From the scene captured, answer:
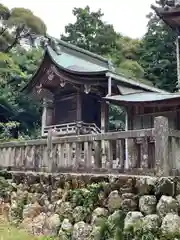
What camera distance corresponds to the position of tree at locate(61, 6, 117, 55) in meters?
31.0

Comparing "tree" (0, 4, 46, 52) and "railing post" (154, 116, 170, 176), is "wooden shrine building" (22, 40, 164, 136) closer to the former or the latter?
"railing post" (154, 116, 170, 176)

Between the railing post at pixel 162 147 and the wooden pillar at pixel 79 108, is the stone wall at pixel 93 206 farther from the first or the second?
the wooden pillar at pixel 79 108

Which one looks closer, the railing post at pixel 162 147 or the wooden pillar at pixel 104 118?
the railing post at pixel 162 147

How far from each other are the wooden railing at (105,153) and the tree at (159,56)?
1692cm

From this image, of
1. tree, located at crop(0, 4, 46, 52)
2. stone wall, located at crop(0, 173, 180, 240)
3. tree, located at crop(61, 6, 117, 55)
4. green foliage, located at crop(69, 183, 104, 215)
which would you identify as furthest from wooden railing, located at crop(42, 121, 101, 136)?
tree, located at crop(61, 6, 117, 55)

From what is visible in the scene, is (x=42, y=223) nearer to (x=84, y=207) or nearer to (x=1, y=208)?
(x=84, y=207)

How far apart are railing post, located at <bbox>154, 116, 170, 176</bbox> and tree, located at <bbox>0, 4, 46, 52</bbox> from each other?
79.8 ft

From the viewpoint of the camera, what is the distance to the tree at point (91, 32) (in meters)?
31.0

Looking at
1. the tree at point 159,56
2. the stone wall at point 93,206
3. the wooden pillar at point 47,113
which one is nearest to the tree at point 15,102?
the wooden pillar at point 47,113

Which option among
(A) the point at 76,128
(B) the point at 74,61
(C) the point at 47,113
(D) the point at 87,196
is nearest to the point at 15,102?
(C) the point at 47,113

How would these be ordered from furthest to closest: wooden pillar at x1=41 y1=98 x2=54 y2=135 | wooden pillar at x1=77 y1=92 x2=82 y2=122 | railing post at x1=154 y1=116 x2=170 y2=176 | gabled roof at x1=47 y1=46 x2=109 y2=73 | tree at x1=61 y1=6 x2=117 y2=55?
tree at x1=61 y1=6 x2=117 y2=55 → wooden pillar at x1=41 y1=98 x2=54 y2=135 → wooden pillar at x1=77 y1=92 x2=82 y2=122 → gabled roof at x1=47 y1=46 x2=109 y2=73 → railing post at x1=154 y1=116 x2=170 y2=176

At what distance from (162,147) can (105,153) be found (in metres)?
1.36

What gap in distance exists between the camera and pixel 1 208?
27.5ft

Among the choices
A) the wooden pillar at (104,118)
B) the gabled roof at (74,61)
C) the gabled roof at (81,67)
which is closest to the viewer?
the gabled roof at (81,67)
